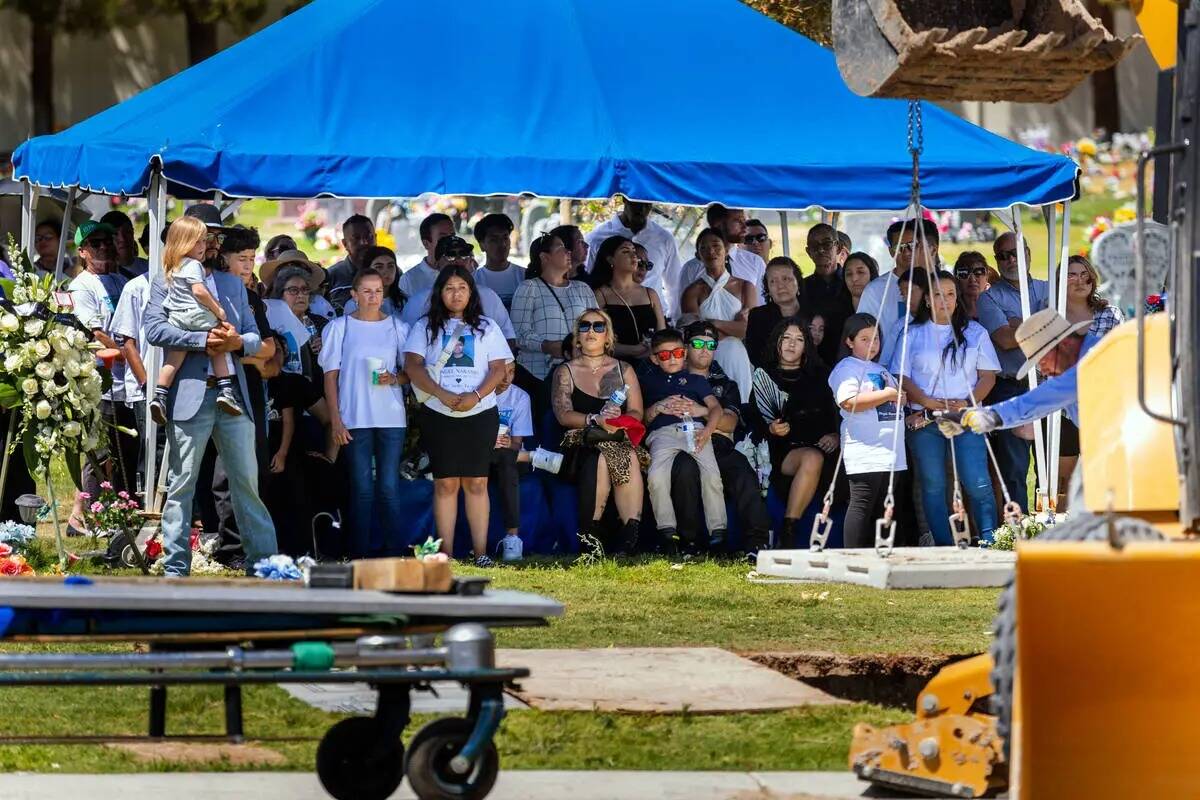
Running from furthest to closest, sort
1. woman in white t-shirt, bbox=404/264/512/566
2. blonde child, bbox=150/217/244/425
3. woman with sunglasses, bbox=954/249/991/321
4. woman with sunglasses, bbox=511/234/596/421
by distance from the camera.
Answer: woman with sunglasses, bbox=954/249/991/321
woman with sunglasses, bbox=511/234/596/421
woman in white t-shirt, bbox=404/264/512/566
blonde child, bbox=150/217/244/425

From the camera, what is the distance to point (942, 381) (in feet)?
42.2

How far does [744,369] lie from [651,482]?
40.8 inches

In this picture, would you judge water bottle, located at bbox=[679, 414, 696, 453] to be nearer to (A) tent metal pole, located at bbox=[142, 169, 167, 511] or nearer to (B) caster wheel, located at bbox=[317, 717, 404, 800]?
(A) tent metal pole, located at bbox=[142, 169, 167, 511]

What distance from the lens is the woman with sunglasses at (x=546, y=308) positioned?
44.1 ft

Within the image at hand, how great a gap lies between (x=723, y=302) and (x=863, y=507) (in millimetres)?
2074

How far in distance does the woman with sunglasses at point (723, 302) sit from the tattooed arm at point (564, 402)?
1.11m

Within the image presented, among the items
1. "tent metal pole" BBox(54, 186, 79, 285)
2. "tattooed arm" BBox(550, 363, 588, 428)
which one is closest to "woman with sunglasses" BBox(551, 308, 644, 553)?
"tattooed arm" BBox(550, 363, 588, 428)

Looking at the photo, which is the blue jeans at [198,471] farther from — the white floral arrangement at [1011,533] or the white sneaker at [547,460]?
the white floral arrangement at [1011,533]

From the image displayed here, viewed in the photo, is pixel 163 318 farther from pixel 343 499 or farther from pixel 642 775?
pixel 642 775

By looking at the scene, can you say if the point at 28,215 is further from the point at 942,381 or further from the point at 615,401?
the point at 942,381

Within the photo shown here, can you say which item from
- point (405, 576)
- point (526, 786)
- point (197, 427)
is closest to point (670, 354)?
point (197, 427)

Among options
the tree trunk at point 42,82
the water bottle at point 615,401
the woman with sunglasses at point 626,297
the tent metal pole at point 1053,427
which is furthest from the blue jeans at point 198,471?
the tree trunk at point 42,82

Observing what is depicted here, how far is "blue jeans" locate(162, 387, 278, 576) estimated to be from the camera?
11.0 meters

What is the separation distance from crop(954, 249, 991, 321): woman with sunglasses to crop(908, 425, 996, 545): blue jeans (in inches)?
44.7
